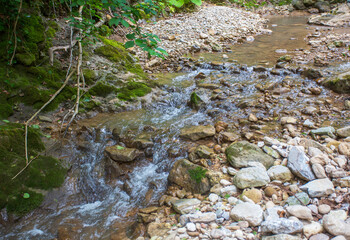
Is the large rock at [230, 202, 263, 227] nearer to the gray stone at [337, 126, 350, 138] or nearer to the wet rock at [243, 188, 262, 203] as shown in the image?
the wet rock at [243, 188, 262, 203]

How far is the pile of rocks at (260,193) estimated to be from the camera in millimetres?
2061

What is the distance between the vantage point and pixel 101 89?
5555 mm

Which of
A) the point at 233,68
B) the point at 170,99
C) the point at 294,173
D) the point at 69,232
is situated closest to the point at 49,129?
the point at 69,232

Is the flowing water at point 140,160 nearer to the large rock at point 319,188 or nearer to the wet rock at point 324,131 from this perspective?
the wet rock at point 324,131

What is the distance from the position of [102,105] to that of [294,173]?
175 inches

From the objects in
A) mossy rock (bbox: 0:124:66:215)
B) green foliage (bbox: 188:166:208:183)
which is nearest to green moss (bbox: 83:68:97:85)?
mossy rock (bbox: 0:124:66:215)

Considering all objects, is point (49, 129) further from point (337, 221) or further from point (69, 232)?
point (337, 221)

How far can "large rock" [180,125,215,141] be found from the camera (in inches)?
164

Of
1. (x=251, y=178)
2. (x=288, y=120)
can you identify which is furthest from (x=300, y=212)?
(x=288, y=120)

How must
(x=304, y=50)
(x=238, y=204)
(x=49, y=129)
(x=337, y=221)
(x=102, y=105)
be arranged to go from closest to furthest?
(x=337, y=221) → (x=238, y=204) → (x=49, y=129) → (x=102, y=105) → (x=304, y=50)

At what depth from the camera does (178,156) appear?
3.92 meters

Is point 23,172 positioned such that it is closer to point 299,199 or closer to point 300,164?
point 299,199

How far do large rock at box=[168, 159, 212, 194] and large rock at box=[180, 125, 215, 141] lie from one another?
0.80 metres

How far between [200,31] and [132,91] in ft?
26.3
